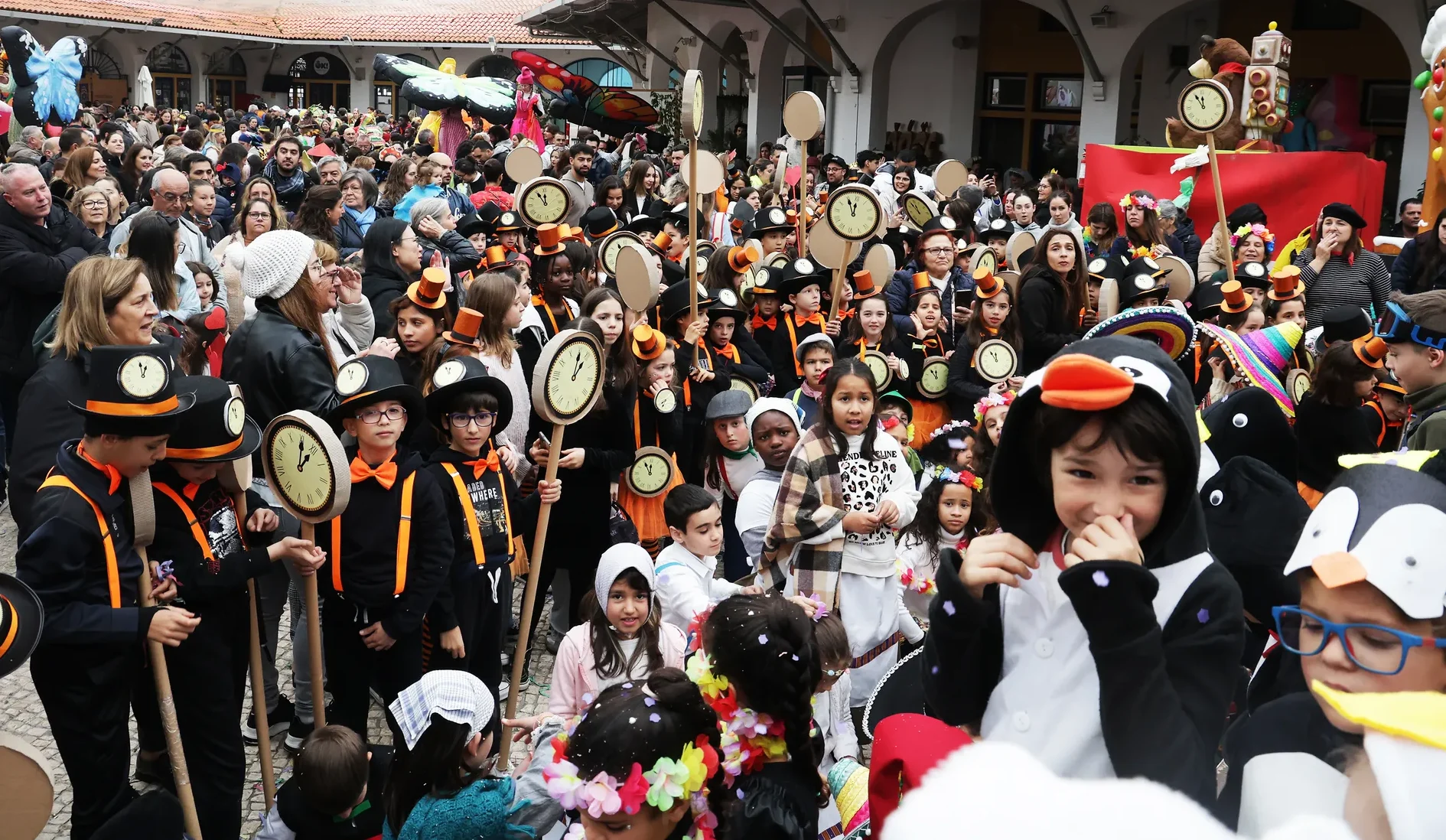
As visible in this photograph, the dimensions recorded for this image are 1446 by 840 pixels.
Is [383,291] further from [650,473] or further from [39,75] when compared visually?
[39,75]

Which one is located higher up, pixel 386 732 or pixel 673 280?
pixel 673 280

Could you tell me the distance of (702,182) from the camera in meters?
8.71

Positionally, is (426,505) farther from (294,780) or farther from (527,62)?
(527,62)

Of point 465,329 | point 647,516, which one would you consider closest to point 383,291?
point 465,329

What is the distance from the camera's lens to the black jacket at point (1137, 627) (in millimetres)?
1532

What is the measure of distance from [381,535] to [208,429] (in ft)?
2.27

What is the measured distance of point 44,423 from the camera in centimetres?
396

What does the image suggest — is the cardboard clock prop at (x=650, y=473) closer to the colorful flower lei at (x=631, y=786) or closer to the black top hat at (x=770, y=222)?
the colorful flower lei at (x=631, y=786)

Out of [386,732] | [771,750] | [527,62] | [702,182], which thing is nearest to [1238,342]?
[771,750]

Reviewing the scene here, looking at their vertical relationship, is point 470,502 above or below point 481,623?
above

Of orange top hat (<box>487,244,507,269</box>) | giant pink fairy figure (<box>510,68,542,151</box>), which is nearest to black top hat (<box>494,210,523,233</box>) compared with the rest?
orange top hat (<box>487,244,507,269</box>)

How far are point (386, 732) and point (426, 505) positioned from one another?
1.15 meters

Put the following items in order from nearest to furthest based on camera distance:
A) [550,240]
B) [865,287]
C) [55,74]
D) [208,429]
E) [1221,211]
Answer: [208,429], [550,240], [865,287], [1221,211], [55,74]

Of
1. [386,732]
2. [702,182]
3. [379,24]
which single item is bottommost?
[386,732]
